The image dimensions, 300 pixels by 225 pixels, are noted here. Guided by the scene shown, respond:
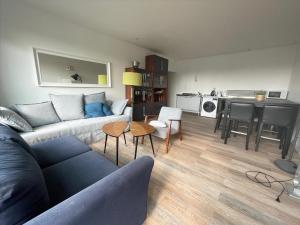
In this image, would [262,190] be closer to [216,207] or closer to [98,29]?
[216,207]

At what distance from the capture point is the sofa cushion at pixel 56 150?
134cm

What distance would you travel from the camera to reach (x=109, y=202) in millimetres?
675

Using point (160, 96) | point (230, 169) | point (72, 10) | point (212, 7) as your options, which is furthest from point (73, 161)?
point (160, 96)

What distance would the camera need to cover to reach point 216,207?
1.36 m

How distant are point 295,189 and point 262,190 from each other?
0.34 m

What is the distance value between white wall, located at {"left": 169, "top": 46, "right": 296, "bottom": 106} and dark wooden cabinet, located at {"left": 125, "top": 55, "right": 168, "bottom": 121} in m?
1.57

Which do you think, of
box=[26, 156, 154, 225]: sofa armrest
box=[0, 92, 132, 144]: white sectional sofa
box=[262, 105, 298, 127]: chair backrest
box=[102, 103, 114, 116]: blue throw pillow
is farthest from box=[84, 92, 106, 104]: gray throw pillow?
box=[262, 105, 298, 127]: chair backrest

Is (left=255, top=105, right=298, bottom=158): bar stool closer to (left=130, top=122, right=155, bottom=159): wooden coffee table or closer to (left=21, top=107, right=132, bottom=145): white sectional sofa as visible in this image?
(left=130, top=122, right=155, bottom=159): wooden coffee table

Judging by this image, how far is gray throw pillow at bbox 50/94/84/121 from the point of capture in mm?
2688

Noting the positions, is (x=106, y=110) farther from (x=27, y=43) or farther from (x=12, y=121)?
(x=27, y=43)

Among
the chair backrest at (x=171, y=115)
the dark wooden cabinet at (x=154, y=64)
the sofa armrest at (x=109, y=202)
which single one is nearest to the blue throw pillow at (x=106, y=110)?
the chair backrest at (x=171, y=115)

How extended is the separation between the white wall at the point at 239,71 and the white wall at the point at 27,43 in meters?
4.25

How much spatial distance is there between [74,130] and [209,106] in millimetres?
4625

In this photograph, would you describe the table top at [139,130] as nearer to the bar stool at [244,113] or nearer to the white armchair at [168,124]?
the white armchair at [168,124]
